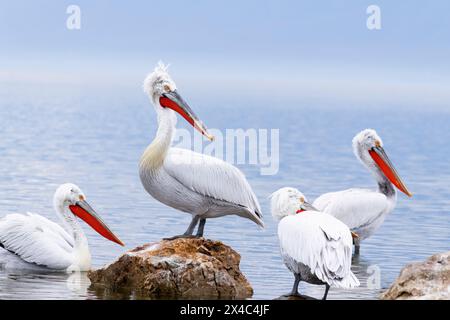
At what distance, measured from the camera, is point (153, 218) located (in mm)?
15422

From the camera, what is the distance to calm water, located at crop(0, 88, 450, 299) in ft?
39.0

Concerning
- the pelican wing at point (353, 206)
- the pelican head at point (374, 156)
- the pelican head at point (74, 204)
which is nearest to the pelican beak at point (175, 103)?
the pelican head at point (74, 204)

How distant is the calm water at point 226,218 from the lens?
1188 cm

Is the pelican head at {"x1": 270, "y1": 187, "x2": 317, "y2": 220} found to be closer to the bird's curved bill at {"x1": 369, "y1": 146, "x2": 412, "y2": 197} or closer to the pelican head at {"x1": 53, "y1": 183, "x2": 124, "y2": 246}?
the pelican head at {"x1": 53, "y1": 183, "x2": 124, "y2": 246}

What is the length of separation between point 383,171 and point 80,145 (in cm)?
1674

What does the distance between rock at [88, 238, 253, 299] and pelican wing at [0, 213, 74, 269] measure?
3.73 ft

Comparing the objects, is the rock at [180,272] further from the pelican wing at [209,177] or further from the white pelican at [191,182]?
the pelican wing at [209,177]

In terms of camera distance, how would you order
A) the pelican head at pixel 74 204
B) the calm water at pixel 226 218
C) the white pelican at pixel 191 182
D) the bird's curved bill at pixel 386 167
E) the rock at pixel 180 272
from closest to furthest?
the rock at pixel 180 272, the white pelican at pixel 191 182, the calm water at pixel 226 218, the pelican head at pixel 74 204, the bird's curved bill at pixel 386 167

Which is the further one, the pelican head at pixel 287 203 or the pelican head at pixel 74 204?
the pelican head at pixel 74 204

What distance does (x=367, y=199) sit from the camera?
545 inches

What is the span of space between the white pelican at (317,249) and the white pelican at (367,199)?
9.95 feet

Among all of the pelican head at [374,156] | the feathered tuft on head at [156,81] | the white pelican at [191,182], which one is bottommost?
the white pelican at [191,182]

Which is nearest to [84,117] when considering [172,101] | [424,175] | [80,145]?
[80,145]

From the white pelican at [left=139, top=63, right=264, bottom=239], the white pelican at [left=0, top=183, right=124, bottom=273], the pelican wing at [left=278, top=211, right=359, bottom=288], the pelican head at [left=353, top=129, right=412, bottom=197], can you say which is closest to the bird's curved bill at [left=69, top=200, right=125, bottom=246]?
the white pelican at [left=0, top=183, right=124, bottom=273]
